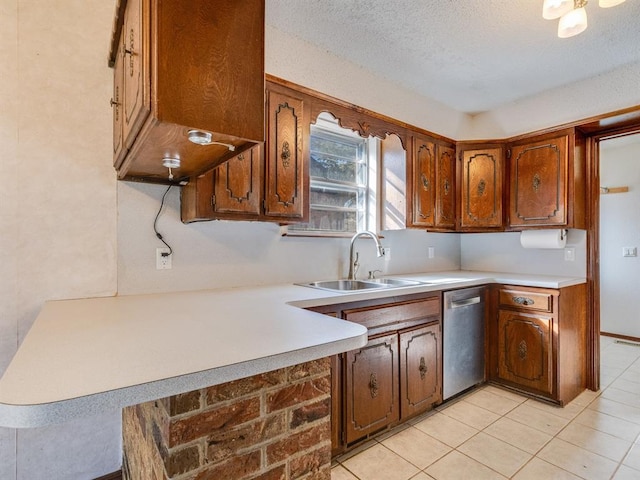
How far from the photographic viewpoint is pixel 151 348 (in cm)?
86

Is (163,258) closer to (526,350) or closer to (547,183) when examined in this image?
(526,350)

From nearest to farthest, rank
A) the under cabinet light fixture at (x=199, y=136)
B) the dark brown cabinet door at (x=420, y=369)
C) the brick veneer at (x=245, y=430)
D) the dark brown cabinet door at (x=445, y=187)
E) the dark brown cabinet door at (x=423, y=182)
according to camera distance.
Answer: the brick veneer at (x=245, y=430), the under cabinet light fixture at (x=199, y=136), the dark brown cabinet door at (x=420, y=369), the dark brown cabinet door at (x=423, y=182), the dark brown cabinet door at (x=445, y=187)

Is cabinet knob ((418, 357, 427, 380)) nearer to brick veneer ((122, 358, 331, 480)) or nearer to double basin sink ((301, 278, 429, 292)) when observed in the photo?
double basin sink ((301, 278, 429, 292))

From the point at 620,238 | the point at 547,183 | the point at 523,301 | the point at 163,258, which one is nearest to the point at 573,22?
the point at 547,183

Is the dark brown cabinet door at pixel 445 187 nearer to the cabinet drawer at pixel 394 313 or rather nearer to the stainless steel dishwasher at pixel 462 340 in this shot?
the stainless steel dishwasher at pixel 462 340

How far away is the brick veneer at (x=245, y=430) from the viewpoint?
2.74 feet

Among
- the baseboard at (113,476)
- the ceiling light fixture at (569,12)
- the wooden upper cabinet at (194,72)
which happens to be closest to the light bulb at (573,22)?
the ceiling light fixture at (569,12)

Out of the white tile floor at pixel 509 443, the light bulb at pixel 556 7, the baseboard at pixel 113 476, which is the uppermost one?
the light bulb at pixel 556 7

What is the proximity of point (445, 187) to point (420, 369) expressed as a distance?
1.64m

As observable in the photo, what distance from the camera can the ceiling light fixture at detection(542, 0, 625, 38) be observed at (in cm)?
160

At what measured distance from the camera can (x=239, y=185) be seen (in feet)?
5.94

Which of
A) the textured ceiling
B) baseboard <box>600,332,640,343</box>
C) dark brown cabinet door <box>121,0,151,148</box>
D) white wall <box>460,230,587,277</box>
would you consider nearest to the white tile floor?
white wall <box>460,230,587,277</box>

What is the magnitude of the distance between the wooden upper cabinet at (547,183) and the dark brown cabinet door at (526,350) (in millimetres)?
814

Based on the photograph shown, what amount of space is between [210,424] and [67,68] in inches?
69.8
